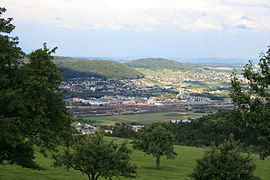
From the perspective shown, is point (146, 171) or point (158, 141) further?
point (158, 141)

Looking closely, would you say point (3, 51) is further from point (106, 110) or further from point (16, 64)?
point (106, 110)

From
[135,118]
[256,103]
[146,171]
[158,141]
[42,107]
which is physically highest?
[256,103]

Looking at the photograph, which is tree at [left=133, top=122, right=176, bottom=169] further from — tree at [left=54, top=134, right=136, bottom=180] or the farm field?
the farm field

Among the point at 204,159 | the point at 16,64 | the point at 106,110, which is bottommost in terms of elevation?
the point at 106,110

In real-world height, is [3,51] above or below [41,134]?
above

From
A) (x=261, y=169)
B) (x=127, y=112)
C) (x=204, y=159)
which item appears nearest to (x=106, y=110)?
(x=127, y=112)

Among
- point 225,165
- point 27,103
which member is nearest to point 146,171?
point 225,165

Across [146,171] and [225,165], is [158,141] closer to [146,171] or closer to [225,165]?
[146,171]
